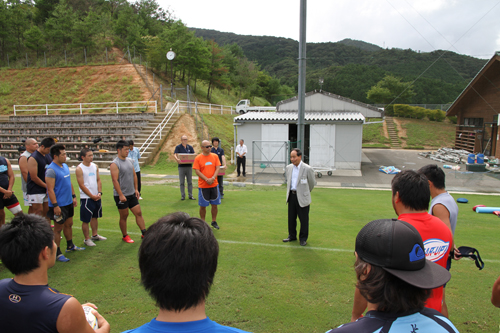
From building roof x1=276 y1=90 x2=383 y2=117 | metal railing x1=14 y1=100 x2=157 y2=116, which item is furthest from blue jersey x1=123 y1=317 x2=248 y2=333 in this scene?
metal railing x1=14 y1=100 x2=157 y2=116

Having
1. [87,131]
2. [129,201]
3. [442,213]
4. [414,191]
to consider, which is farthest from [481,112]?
[87,131]

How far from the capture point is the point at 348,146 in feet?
57.3

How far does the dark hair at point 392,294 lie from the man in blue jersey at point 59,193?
5291 mm

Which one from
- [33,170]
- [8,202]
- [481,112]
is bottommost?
[8,202]

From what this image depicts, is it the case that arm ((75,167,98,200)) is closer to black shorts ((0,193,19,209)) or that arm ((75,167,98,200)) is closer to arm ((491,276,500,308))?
black shorts ((0,193,19,209))

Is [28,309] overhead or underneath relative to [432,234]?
underneath

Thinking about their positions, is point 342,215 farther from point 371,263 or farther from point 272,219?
point 371,263

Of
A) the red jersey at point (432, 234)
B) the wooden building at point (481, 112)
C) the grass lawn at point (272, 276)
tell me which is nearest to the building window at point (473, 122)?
the wooden building at point (481, 112)

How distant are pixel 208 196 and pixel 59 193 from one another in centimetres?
288

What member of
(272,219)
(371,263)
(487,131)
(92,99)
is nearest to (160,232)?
(371,263)

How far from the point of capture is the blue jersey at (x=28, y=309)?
71.0 inches

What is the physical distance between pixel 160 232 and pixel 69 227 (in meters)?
5.05

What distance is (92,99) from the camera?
28.5 metres

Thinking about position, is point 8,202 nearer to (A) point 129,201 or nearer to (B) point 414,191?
(A) point 129,201
